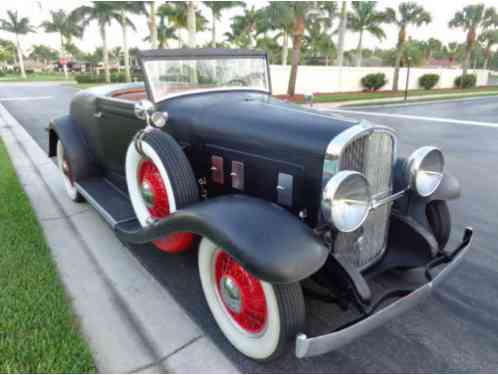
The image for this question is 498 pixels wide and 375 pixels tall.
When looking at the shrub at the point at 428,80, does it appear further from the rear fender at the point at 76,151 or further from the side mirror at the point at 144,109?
the side mirror at the point at 144,109

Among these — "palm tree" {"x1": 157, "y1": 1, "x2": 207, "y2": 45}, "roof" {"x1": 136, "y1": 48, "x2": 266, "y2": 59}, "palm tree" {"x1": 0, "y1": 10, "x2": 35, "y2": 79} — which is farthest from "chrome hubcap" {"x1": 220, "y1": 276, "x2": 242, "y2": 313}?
"palm tree" {"x1": 0, "y1": 10, "x2": 35, "y2": 79}

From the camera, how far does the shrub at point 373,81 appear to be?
2278 centimetres

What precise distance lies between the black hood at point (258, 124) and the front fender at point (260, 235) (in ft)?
1.25

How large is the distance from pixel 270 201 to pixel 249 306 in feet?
2.09

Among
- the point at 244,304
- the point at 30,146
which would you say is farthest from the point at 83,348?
the point at 30,146

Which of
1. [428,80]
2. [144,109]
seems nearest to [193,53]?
[144,109]

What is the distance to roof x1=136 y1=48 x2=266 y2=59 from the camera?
2715mm

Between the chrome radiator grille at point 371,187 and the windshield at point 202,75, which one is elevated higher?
the windshield at point 202,75

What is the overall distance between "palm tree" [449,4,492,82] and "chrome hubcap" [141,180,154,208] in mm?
34319

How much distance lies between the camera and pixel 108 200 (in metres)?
3.27

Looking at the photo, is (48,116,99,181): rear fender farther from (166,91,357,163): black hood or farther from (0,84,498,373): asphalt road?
(166,91,357,163): black hood

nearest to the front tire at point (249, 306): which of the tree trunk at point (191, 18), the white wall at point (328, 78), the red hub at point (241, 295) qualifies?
the red hub at point (241, 295)

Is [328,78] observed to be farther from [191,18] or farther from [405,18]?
[191,18]

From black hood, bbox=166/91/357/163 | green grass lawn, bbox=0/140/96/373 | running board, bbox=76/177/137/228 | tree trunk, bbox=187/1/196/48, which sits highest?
tree trunk, bbox=187/1/196/48
